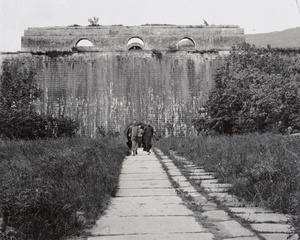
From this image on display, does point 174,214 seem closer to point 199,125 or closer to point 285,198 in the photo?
point 285,198

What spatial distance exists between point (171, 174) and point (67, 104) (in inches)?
879

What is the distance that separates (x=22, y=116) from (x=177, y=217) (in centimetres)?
1797

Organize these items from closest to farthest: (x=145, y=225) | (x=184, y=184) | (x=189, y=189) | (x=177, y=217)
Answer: (x=145, y=225) < (x=177, y=217) < (x=189, y=189) < (x=184, y=184)

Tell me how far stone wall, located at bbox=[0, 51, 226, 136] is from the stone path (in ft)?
75.0

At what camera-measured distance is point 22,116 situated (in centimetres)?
2100

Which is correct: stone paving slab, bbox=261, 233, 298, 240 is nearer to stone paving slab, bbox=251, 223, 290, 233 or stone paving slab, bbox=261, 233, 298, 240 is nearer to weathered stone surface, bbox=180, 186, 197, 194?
stone paving slab, bbox=251, 223, 290, 233

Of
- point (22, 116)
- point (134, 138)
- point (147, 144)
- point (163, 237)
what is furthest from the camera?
point (22, 116)

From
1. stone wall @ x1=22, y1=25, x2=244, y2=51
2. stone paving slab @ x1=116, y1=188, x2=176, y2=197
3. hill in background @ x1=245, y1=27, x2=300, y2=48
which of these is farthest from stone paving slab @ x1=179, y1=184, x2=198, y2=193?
hill in background @ x1=245, y1=27, x2=300, y2=48

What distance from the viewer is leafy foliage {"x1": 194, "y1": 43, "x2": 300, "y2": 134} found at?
820 inches

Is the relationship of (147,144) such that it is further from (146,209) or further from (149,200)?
(146,209)

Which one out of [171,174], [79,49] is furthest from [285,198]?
[79,49]

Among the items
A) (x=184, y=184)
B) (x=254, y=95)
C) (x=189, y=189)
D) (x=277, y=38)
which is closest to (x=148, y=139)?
(x=254, y=95)

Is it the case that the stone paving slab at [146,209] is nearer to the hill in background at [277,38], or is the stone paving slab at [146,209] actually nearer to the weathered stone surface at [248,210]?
the weathered stone surface at [248,210]

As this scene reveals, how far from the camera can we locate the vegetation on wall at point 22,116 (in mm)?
20453
